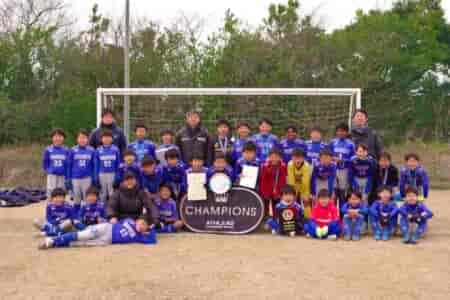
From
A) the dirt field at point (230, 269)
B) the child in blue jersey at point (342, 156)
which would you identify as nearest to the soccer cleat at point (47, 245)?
the dirt field at point (230, 269)

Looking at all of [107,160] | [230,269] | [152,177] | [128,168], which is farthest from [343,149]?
[107,160]

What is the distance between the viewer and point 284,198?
6754 millimetres

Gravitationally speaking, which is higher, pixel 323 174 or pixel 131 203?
pixel 323 174

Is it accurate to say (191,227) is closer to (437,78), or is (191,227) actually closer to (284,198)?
(284,198)

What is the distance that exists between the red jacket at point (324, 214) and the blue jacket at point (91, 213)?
2.64 m

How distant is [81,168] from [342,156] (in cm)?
354

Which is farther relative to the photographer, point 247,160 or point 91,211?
point 247,160

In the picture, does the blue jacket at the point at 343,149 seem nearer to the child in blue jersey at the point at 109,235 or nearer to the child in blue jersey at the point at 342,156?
the child in blue jersey at the point at 342,156

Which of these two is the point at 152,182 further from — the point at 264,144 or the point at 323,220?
the point at 323,220

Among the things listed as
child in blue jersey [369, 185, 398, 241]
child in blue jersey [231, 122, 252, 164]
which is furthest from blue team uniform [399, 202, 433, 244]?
child in blue jersey [231, 122, 252, 164]

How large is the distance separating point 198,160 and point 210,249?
1436 millimetres

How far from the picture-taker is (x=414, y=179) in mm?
7141

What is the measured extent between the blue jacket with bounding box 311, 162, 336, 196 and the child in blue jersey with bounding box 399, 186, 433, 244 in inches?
37.1

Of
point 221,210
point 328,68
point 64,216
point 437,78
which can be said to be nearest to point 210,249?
point 221,210
